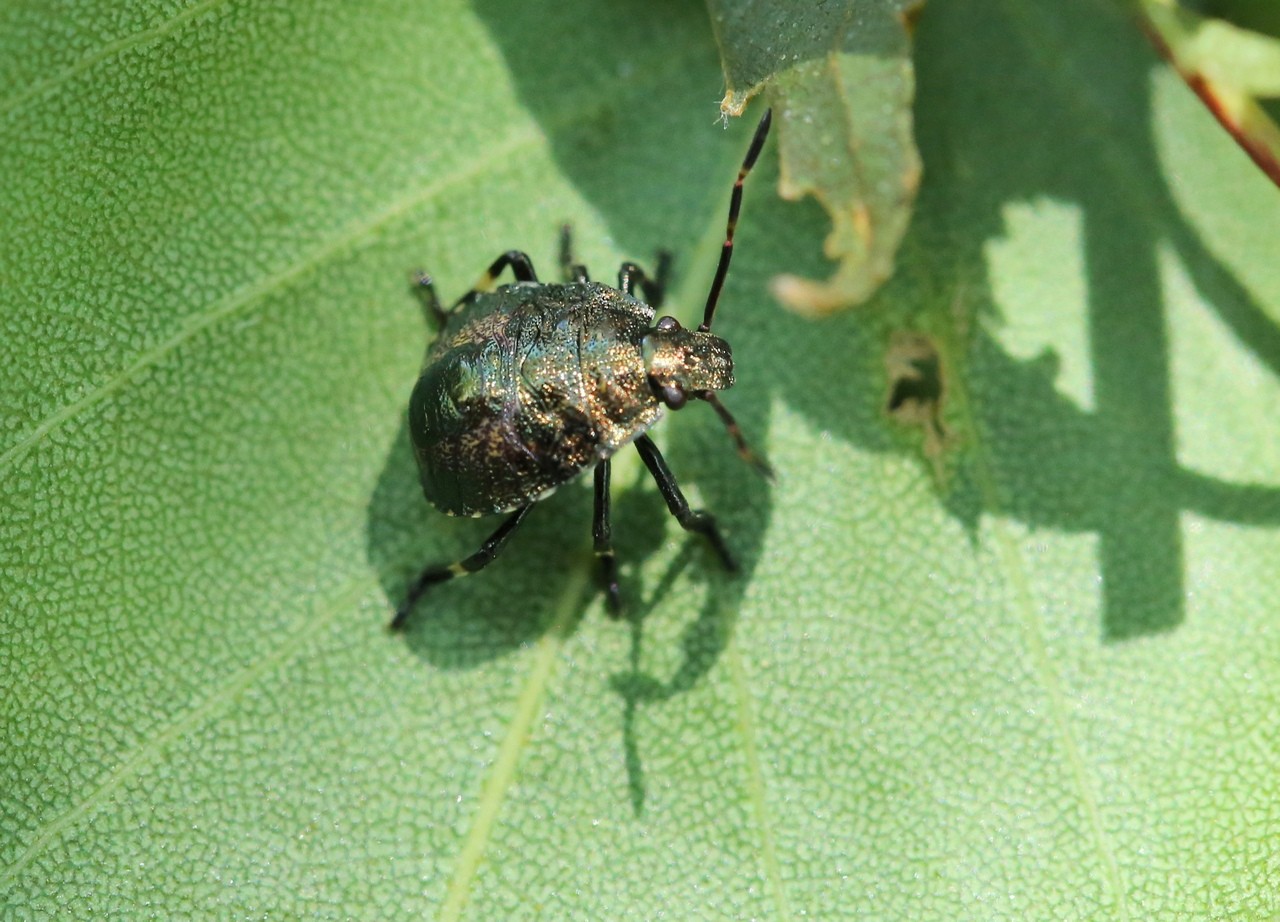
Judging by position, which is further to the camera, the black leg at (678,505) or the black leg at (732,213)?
the black leg at (678,505)

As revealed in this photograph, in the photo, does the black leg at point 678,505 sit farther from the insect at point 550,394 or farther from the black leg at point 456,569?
the black leg at point 456,569

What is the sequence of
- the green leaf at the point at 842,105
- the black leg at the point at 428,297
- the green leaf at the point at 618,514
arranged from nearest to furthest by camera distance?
the green leaf at the point at 842,105 → the green leaf at the point at 618,514 → the black leg at the point at 428,297

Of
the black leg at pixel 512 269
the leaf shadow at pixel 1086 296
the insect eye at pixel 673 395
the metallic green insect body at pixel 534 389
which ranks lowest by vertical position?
the leaf shadow at pixel 1086 296

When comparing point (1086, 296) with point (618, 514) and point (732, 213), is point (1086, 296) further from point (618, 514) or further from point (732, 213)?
point (618, 514)

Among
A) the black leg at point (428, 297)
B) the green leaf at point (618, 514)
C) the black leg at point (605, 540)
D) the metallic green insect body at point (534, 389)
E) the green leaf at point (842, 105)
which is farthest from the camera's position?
the black leg at point (428, 297)

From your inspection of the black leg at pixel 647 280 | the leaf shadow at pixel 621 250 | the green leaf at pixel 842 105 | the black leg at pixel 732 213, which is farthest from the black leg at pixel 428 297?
the green leaf at pixel 842 105

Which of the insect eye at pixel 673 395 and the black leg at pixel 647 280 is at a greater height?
the black leg at pixel 647 280

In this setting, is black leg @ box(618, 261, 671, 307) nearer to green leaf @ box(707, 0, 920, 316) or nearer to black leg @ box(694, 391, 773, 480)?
black leg @ box(694, 391, 773, 480)
